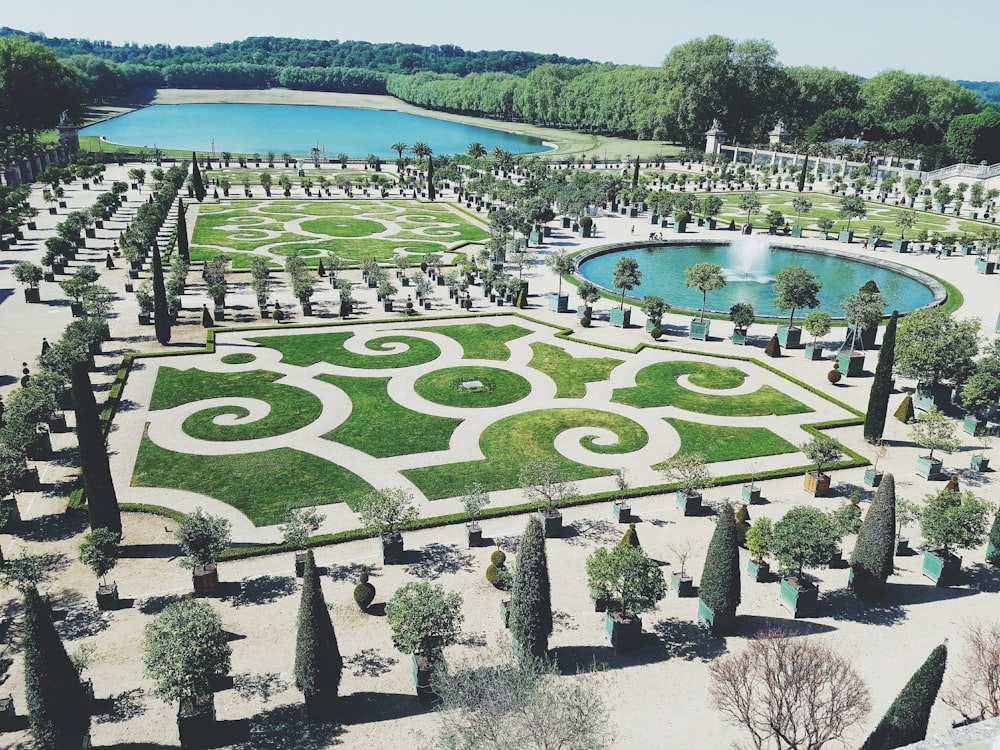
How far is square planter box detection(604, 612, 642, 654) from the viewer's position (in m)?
27.3

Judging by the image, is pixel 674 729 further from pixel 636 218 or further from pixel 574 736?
pixel 636 218

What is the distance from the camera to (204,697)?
23.5 m

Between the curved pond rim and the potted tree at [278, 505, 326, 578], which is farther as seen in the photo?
the curved pond rim

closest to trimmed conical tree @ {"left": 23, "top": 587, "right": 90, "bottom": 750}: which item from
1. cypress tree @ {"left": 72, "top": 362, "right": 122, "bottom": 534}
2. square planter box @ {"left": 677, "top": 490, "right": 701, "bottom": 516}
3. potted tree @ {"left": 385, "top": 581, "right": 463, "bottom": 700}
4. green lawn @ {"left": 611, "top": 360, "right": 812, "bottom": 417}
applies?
potted tree @ {"left": 385, "top": 581, "right": 463, "bottom": 700}

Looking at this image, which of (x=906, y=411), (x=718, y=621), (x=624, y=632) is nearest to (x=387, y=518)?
(x=624, y=632)

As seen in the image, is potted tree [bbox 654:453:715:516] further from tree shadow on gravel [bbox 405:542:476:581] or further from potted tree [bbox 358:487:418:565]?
potted tree [bbox 358:487:418:565]

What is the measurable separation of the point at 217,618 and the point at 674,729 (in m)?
15.5

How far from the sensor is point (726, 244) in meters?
96.8

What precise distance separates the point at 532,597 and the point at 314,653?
7.37 m

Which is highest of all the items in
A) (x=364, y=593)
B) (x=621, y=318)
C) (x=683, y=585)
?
(x=621, y=318)

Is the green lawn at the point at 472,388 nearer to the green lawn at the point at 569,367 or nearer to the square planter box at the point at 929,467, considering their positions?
the green lawn at the point at 569,367

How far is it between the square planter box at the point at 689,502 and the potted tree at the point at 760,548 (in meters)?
4.22

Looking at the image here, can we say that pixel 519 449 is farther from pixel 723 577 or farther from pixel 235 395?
pixel 235 395

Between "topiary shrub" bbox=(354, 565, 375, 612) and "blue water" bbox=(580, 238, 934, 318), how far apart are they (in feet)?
159
